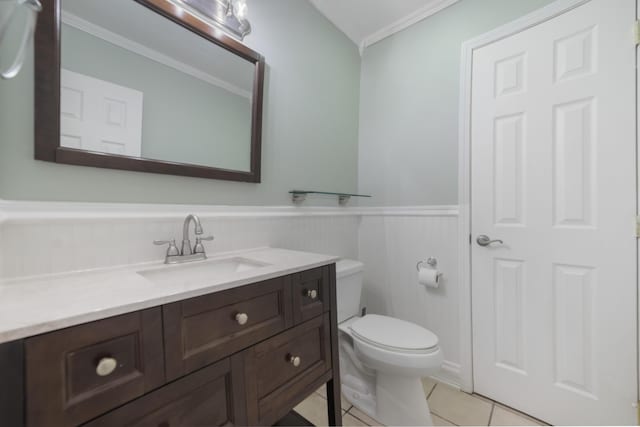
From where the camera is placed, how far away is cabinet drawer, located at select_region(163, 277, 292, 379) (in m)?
0.67

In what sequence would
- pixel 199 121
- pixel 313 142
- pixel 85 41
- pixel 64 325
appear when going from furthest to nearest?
pixel 313 142 → pixel 199 121 → pixel 85 41 → pixel 64 325

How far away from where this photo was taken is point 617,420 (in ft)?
3.96

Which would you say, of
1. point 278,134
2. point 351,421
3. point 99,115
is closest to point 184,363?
point 99,115

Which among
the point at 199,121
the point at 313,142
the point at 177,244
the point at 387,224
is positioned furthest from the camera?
the point at 387,224


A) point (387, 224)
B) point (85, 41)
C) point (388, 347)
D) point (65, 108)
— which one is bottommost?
point (388, 347)

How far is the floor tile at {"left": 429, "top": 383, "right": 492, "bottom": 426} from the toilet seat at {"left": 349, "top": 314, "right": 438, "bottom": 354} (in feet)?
1.48

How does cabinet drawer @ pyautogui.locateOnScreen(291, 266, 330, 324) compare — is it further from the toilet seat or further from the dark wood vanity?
the toilet seat

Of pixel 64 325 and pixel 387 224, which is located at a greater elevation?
pixel 387 224

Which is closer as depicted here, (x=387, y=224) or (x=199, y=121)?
(x=199, y=121)

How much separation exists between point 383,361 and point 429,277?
62 cm

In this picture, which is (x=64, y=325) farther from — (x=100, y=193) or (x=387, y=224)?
(x=387, y=224)

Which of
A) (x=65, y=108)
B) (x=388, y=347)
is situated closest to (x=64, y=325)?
(x=65, y=108)

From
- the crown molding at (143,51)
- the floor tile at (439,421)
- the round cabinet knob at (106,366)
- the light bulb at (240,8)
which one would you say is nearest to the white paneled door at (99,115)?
the crown molding at (143,51)

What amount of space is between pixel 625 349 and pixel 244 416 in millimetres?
1607
